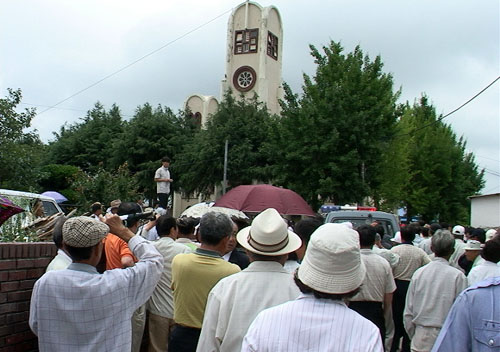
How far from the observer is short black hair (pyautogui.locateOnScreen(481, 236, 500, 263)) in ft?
18.1

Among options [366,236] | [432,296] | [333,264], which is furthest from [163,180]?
[333,264]

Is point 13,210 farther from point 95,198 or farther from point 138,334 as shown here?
point 95,198

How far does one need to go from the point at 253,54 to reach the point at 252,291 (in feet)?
144

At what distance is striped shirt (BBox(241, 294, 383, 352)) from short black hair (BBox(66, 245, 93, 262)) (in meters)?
1.30

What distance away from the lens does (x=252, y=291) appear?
131 inches

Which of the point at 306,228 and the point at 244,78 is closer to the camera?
the point at 306,228

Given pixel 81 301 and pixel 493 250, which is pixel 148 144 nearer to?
pixel 493 250

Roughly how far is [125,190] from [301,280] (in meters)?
14.0

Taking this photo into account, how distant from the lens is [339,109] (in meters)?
23.2

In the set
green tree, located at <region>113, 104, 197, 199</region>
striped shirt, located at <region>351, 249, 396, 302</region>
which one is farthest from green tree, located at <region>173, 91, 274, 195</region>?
striped shirt, located at <region>351, 249, 396, 302</region>

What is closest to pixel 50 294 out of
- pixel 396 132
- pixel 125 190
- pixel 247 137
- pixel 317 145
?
pixel 125 190

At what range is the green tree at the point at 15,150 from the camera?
54.1 feet

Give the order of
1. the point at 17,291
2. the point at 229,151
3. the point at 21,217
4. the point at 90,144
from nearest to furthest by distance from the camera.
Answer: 1. the point at 17,291
2. the point at 21,217
3. the point at 229,151
4. the point at 90,144

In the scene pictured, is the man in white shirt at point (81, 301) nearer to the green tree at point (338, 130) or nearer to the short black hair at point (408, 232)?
the short black hair at point (408, 232)
